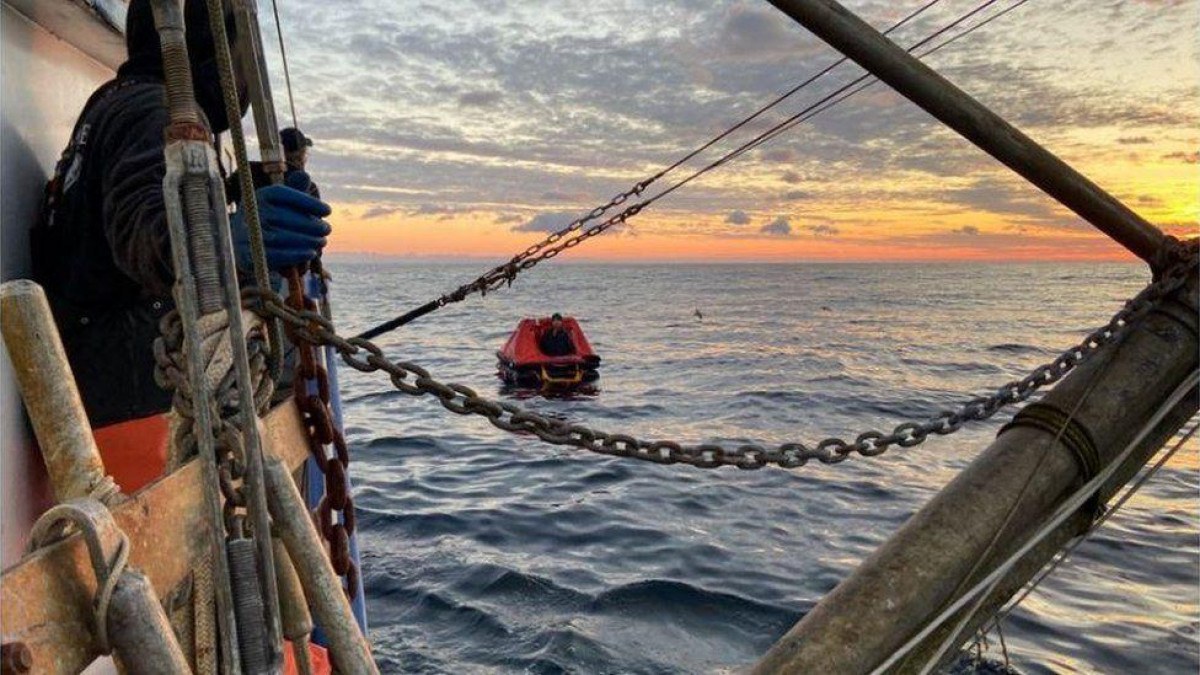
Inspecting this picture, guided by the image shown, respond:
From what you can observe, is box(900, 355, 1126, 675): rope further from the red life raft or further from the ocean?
the red life raft

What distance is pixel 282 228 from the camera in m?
2.33

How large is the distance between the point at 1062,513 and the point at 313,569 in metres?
2.39

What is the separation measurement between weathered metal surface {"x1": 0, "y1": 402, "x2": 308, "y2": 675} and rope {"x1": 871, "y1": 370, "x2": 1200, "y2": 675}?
1923 millimetres

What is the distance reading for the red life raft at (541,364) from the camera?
20078 millimetres

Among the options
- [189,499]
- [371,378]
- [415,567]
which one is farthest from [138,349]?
[371,378]

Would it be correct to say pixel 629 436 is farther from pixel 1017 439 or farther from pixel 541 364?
pixel 541 364

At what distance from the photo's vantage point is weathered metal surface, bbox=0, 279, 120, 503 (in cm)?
184

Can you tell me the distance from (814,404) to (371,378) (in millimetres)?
14241

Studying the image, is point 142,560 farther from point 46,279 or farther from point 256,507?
point 46,279

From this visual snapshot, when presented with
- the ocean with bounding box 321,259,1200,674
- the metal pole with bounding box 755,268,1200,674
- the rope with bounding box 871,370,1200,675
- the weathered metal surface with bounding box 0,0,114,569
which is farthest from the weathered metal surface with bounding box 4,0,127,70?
the ocean with bounding box 321,259,1200,674

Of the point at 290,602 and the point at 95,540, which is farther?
the point at 290,602

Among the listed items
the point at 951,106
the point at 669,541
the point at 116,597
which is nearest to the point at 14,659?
the point at 116,597

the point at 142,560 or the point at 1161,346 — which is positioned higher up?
the point at 1161,346

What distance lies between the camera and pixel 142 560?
1.79 meters
